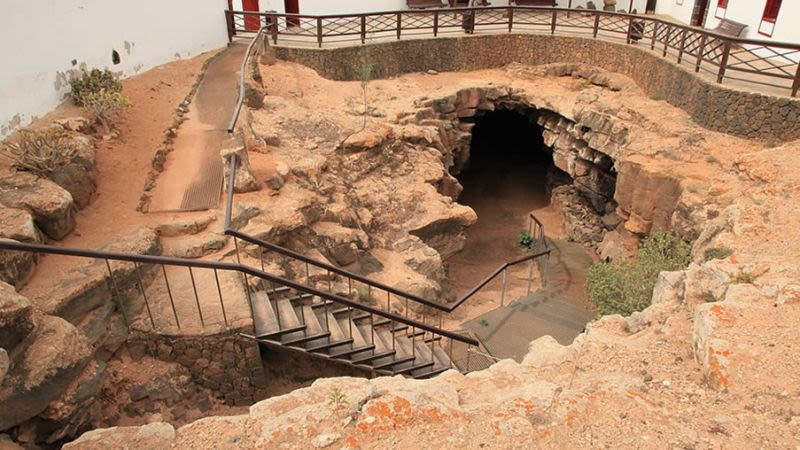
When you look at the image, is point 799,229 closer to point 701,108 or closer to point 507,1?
point 701,108

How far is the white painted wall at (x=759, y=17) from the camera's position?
48.0ft

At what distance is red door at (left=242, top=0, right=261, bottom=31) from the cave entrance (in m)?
8.57

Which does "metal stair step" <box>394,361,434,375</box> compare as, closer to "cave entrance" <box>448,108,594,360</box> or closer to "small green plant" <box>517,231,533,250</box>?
"cave entrance" <box>448,108,594,360</box>

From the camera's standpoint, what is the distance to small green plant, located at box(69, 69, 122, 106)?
11.1 meters

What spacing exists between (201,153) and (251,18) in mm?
10350

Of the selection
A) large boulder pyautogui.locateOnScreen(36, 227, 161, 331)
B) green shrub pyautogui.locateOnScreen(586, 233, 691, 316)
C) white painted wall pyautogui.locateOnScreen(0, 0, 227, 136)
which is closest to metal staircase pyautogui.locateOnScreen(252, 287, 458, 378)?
large boulder pyautogui.locateOnScreen(36, 227, 161, 331)

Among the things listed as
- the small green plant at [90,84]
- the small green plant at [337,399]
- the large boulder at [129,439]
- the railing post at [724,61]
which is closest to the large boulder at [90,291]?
the large boulder at [129,439]

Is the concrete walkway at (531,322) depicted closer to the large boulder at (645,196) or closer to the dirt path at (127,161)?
the large boulder at (645,196)

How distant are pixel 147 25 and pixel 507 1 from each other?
16169 mm

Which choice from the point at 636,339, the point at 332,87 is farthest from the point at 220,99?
the point at 636,339

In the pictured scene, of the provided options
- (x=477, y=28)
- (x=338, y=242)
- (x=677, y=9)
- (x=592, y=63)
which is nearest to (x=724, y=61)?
(x=592, y=63)

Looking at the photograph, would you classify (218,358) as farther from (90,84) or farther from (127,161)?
(90,84)

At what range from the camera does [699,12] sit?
20531 mm

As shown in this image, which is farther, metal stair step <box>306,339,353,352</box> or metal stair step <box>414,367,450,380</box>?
metal stair step <box>414,367,450,380</box>
